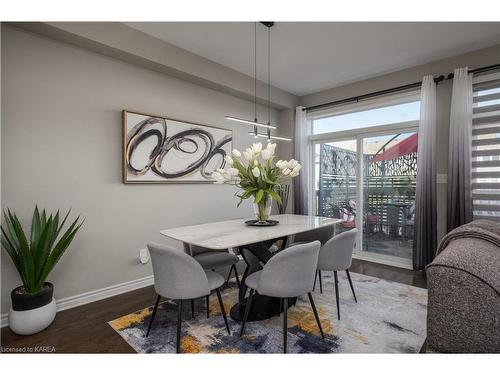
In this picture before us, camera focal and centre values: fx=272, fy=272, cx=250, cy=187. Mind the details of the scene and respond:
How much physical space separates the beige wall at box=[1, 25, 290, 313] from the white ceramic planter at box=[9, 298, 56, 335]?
1.02 feet

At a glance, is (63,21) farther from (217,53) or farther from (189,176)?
(189,176)

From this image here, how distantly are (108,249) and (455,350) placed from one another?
9.20 ft

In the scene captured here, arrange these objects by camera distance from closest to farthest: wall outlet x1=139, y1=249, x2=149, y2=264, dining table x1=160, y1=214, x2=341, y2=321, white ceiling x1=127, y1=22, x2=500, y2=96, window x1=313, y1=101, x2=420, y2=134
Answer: dining table x1=160, y1=214, x2=341, y2=321
white ceiling x1=127, y1=22, x2=500, y2=96
wall outlet x1=139, y1=249, x2=149, y2=264
window x1=313, y1=101, x2=420, y2=134

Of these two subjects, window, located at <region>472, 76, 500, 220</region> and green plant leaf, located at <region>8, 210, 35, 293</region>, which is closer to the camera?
green plant leaf, located at <region>8, 210, 35, 293</region>

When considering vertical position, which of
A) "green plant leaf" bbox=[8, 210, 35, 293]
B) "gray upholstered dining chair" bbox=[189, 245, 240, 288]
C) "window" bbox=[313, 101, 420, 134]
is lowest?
"gray upholstered dining chair" bbox=[189, 245, 240, 288]

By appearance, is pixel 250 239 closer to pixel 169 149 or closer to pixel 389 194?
pixel 169 149

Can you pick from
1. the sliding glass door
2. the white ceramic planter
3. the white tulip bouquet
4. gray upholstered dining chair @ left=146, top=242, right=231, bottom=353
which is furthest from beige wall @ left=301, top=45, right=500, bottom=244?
the white ceramic planter

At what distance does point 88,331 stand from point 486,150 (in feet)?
13.8

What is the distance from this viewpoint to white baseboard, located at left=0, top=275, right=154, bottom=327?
2428mm

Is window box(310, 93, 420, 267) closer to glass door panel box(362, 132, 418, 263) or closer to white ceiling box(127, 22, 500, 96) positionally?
glass door panel box(362, 132, 418, 263)

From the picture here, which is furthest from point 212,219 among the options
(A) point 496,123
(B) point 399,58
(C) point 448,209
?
(A) point 496,123

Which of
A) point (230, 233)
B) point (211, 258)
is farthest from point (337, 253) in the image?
point (211, 258)

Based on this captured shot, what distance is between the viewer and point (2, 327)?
7.02ft

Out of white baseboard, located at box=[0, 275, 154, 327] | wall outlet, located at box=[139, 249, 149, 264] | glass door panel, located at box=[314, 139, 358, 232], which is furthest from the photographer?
glass door panel, located at box=[314, 139, 358, 232]
